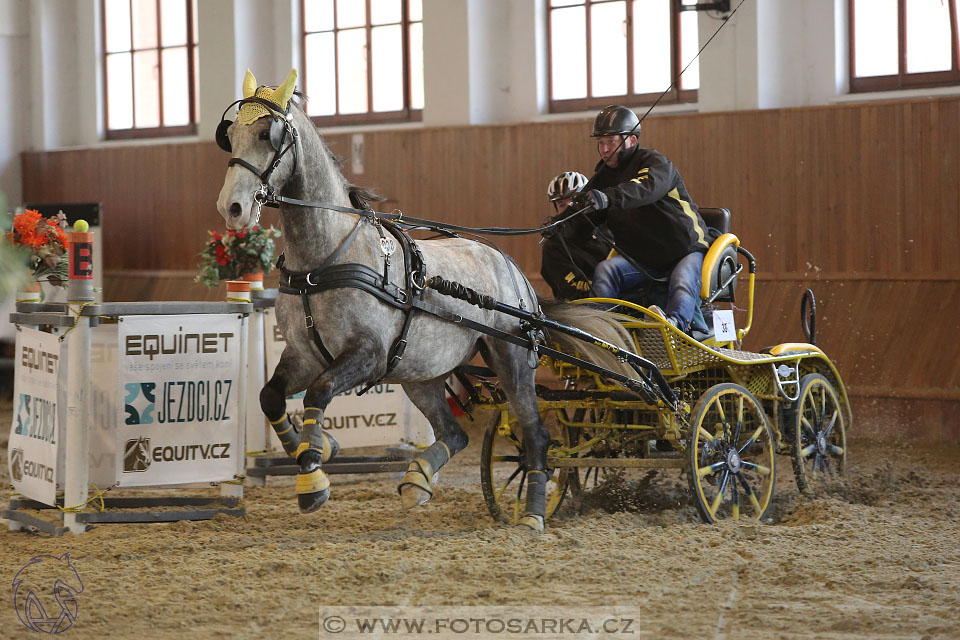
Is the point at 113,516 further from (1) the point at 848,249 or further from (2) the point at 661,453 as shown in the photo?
(1) the point at 848,249

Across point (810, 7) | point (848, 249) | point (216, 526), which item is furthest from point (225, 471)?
point (810, 7)

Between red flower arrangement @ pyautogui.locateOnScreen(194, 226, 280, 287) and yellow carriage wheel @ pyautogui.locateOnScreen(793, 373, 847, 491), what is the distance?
4994 mm

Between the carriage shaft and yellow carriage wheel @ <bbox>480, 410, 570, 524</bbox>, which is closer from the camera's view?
the carriage shaft

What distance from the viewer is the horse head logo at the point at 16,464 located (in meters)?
5.59

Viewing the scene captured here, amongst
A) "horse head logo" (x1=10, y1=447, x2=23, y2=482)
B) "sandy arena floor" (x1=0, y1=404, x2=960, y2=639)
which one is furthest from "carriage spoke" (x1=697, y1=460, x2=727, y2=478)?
"horse head logo" (x1=10, y1=447, x2=23, y2=482)

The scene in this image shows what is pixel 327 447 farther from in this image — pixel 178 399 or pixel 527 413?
pixel 178 399

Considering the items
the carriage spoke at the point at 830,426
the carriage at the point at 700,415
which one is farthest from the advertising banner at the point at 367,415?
the carriage spoke at the point at 830,426

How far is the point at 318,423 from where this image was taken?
165 inches

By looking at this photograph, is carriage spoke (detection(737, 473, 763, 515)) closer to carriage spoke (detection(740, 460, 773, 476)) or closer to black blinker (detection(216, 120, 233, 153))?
carriage spoke (detection(740, 460, 773, 476))

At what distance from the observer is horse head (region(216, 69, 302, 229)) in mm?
4027

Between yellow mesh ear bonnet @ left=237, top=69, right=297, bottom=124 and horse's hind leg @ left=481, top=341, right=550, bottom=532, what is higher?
yellow mesh ear bonnet @ left=237, top=69, right=297, bottom=124

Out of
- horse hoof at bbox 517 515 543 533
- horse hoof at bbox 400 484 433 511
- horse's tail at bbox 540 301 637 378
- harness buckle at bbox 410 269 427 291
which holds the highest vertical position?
harness buckle at bbox 410 269 427 291

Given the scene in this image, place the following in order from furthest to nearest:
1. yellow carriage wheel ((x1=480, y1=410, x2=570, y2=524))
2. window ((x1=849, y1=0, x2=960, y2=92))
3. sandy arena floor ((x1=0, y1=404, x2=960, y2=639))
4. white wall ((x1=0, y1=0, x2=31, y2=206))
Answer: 1. white wall ((x1=0, y1=0, x2=31, y2=206))
2. window ((x1=849, y1=0, x2=960, y2=92))
3. yellow carriage wheel ((x1=480, y1=410, x2=570, y2=524))
4. sandy arena floor ((x1=0, y1=404, x2=960, y2=639))

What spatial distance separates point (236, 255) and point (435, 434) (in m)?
4.87
